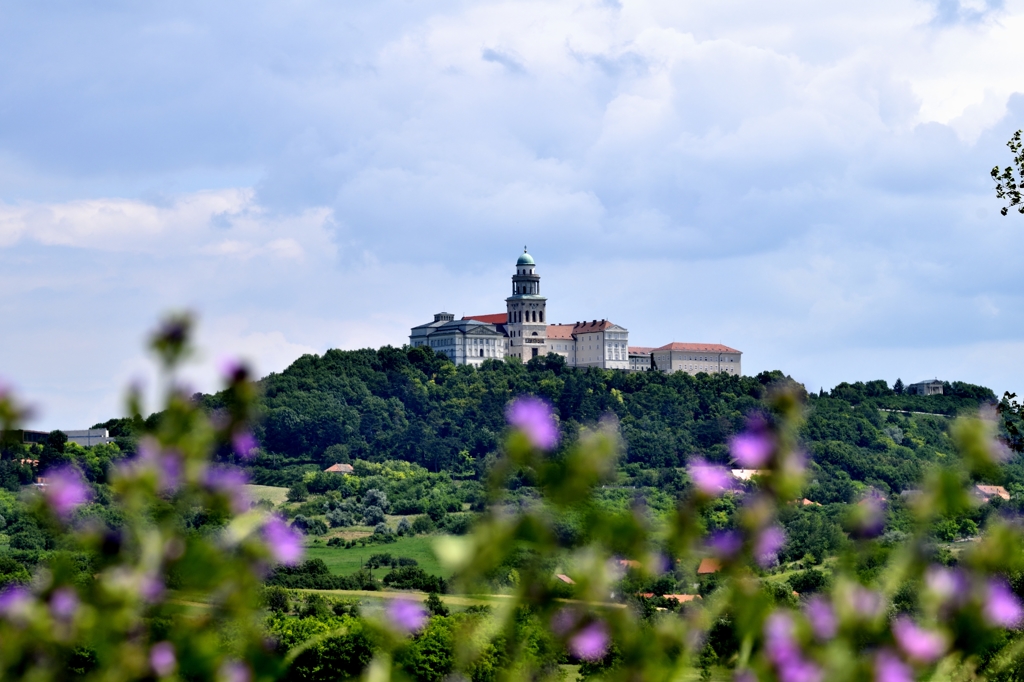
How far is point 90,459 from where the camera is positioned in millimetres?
104688

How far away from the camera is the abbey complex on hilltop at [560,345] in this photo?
14875 cm

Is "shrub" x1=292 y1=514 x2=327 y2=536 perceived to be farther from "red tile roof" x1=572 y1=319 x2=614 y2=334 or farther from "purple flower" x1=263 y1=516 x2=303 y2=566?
"purple flower" x1=263 y1=516 x2=303 y2=566

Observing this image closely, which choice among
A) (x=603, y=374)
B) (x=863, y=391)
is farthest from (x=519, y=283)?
(x=863, y=391)

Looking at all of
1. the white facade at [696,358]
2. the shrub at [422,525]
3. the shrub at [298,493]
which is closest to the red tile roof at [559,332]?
the white facade at [696,358]

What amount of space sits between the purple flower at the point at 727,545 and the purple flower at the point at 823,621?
23 cm

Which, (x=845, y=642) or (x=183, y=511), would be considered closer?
(x=845, y=642)

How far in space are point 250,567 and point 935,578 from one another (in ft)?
4.23

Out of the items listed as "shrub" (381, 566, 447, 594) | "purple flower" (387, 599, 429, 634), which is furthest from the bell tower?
"purple flower" (387, 599, 429, 634)

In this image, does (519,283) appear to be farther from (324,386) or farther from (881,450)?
(881,450)

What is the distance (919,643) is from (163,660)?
140 centimetres

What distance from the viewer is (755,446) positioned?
2.61m

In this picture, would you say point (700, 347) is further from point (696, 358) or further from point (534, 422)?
point (534, 422)

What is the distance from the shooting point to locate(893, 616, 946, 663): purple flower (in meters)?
2.24

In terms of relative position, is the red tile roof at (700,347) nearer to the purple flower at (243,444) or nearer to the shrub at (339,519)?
the shrub at (339,519)
